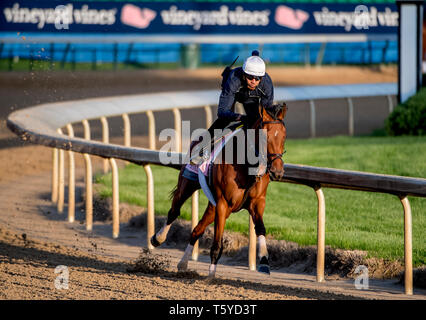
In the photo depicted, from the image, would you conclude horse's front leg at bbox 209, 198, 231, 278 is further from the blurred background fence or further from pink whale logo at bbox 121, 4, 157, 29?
pink whale logo at bbox 121, 4, 157, 29

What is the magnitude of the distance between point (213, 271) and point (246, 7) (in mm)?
18939

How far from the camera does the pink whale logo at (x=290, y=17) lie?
2394 centimetres

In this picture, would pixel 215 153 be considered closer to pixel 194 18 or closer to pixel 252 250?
pixel 252 250

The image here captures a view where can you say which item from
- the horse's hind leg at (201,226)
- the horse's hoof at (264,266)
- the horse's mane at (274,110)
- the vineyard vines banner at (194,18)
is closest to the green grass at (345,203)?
the horse's hoof at (264,266)

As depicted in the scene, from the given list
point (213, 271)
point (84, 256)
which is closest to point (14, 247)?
point (84, 256)

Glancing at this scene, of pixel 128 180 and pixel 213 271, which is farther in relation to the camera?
pixel 128 180

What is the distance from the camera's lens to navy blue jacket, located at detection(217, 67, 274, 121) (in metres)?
5.44

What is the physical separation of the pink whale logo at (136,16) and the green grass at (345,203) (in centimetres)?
1236

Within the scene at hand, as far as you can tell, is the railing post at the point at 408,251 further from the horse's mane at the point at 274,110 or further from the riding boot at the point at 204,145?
the riding boot at the point at 204,145

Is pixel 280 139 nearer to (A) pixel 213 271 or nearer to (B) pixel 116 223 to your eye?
(A) pixel 213 271

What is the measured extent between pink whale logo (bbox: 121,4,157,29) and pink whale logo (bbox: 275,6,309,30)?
11.9 feet

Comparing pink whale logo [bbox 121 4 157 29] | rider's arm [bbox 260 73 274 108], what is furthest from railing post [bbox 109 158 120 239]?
pink whale logo [bbox 121 4 157 29]

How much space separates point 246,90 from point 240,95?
5cm

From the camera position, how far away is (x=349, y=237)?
255 inches
